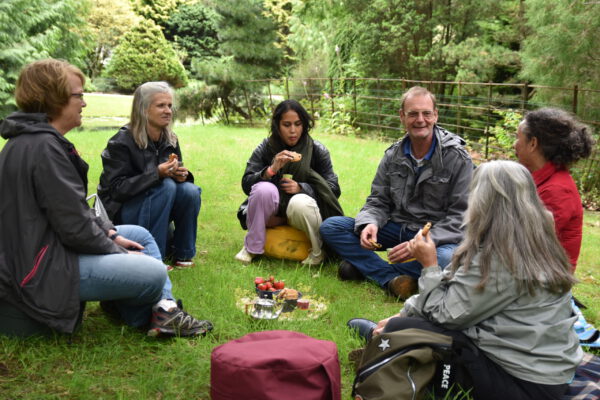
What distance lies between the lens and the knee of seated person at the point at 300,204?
4766mm

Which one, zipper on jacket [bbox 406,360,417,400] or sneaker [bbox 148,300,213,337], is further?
sneaker [bbox 148,300,213,337]

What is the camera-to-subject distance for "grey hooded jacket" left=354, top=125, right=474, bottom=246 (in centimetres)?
418

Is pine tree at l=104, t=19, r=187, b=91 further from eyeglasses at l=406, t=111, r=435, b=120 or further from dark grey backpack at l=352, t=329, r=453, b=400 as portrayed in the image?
dark grey backpack at l=352, t=329, r=453, b=400

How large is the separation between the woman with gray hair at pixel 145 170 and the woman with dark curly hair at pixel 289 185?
0.67 metres

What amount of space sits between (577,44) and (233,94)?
11059 mm

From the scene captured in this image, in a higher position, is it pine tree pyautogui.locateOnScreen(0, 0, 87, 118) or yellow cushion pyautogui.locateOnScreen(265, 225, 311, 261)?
pine tree pyautogui.locateOnScreen(0, 0, 87, 118)

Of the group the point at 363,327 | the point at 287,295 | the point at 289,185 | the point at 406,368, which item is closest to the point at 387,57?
the point at 289,185

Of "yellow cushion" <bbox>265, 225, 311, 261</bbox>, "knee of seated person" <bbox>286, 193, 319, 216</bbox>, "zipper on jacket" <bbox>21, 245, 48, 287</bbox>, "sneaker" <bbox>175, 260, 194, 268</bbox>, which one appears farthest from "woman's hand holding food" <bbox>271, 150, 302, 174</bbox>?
"zipper on jacket" <bbox>21, 245, 48, 287</bbox>

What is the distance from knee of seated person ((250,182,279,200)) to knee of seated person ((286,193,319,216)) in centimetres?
15

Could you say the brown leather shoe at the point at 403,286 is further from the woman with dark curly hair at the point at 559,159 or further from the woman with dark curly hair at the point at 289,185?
the woman with dark curly hair at the point at 559,159

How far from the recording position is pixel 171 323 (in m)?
3.27

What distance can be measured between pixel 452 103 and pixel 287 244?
30.6 ft

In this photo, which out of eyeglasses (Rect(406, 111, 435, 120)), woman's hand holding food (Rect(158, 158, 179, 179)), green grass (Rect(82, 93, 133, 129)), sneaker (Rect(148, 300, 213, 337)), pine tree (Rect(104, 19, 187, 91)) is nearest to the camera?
sneaker (Rect(148, 300, 213, 337))

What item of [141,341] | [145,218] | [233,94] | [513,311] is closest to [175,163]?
[145,218]
